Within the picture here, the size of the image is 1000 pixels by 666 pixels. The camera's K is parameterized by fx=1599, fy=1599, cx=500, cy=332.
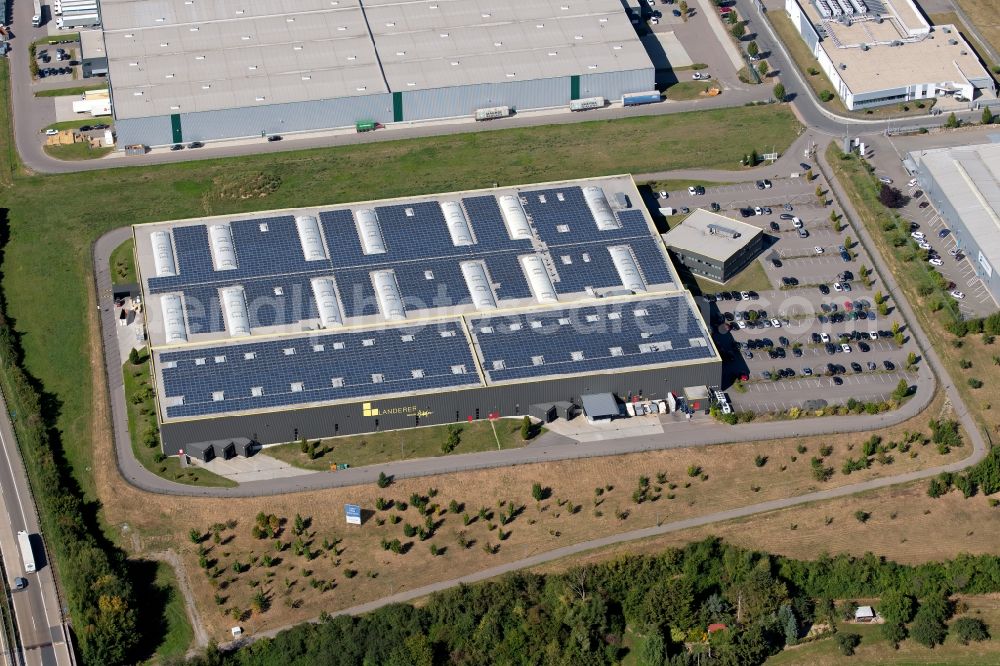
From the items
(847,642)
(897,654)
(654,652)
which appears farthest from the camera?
(897,654)

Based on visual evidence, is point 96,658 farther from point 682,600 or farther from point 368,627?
point 682,600

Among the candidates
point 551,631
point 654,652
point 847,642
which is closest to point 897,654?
point 847,642

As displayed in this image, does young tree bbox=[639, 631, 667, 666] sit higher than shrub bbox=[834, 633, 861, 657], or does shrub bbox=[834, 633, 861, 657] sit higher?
young tree bbox=[639, 631, 667, 666]

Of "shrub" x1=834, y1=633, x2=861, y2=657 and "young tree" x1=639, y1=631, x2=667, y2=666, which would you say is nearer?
"young tree" x1=639, y1=631, x2=667, y2=666

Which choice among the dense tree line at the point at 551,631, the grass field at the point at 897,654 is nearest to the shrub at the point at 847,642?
the dense tree line at the point at 551,631

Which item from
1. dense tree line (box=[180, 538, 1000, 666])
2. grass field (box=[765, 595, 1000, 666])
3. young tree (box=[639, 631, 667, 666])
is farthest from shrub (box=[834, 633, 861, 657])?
young tree (box=[639, 631, 667, 666])

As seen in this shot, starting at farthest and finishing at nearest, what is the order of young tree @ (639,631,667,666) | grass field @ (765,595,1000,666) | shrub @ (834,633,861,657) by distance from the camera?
shrub @ (834,633,861,657) < grass field @ (765,595,1000,666) < young tree @ (639,631,667,666)

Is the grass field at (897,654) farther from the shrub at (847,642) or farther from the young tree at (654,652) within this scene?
the young tree at (654,652)

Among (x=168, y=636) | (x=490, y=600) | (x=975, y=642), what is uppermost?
(x=168, y=636)

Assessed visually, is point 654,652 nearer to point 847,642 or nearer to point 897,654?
point 847,642

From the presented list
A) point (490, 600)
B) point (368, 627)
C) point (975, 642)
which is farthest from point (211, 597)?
point (975, 642)

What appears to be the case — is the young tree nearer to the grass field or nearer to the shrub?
the grass field
